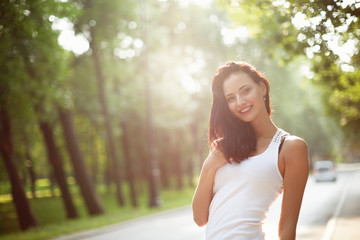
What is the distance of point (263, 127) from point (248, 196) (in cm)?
42

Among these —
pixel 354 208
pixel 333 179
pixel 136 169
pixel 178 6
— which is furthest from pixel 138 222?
pixel 136 169

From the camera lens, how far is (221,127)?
245 centimetres

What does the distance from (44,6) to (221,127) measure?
274 inches

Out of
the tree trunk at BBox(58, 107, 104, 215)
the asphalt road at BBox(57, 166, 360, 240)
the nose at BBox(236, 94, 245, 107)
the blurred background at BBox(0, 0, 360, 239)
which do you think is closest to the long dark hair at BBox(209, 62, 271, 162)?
the nose at BBox(236, 94, 245, 107)

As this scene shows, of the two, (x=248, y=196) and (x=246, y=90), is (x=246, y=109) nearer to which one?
(x=246, y=90)

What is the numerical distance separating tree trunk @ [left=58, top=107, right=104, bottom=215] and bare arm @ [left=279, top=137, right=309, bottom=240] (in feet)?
63.0

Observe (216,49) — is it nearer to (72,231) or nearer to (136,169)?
(136,169)

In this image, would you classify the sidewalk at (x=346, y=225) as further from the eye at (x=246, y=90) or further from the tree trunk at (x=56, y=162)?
the tree trunk at (x=56, y=162)

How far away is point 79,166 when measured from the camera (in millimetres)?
20750

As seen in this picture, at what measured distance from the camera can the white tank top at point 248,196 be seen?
2.08 m

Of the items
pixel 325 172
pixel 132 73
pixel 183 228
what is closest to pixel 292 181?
pixel 183 228

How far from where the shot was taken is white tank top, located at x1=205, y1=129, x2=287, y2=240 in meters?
2.08

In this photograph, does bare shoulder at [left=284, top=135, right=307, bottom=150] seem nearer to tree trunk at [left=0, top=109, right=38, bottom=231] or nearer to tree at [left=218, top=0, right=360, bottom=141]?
tree at [left=218, top=0, right=360, bottom=141]

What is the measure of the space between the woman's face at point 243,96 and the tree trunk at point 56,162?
64.9 feet
